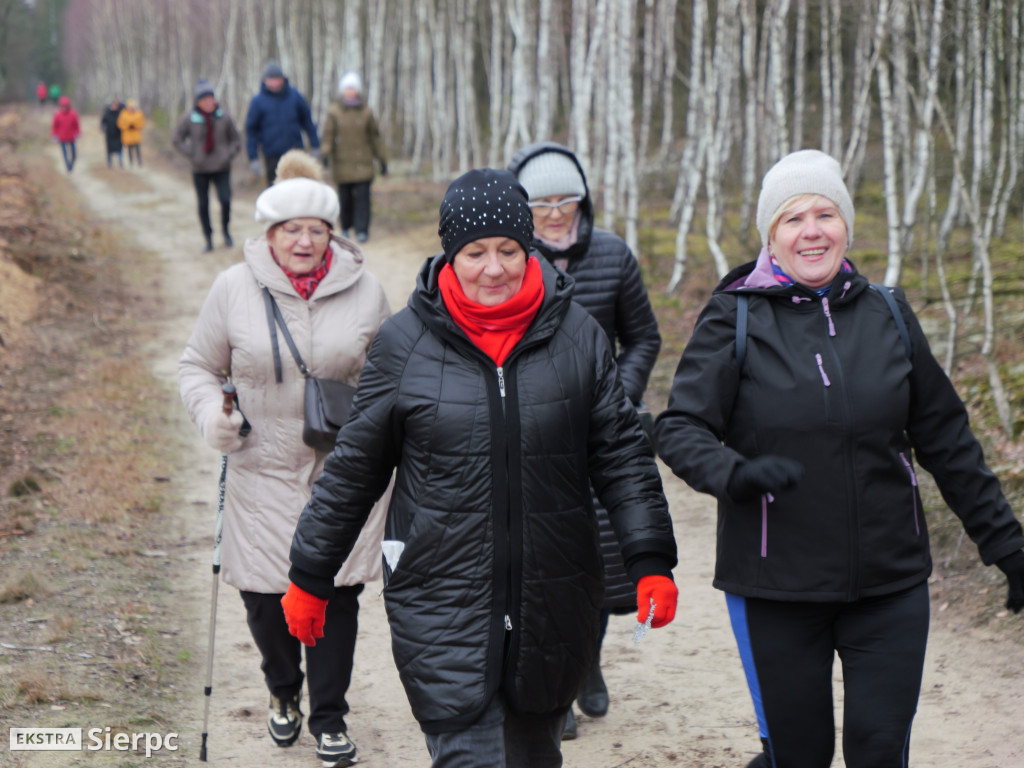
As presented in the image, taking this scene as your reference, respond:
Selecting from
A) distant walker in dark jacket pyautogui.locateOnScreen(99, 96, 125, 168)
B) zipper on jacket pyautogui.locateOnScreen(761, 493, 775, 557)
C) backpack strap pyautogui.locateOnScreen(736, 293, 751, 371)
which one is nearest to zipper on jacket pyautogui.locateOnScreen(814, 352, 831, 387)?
backpack strap pyautogui.locateOnScreen(736, 293, 751, 371)

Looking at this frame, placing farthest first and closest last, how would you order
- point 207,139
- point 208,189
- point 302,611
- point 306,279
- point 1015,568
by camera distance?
1. point 208,189
2. point 207,139
3. point 306,279
4. point 302,611
5. point 1015,568

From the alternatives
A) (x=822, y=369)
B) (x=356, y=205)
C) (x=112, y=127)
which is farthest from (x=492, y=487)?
(x=112, y=127)

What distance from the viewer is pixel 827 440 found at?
2.75 m

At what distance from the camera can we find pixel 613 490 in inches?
115

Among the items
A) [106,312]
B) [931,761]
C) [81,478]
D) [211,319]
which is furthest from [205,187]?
[931,761]

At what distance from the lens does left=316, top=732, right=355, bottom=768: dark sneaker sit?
13.3 ft

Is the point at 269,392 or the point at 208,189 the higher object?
the point at 208,189

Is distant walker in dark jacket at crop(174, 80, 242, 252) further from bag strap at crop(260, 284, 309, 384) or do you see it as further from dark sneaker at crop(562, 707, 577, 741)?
dark sneaker at crop(562, 707, 577, 741)

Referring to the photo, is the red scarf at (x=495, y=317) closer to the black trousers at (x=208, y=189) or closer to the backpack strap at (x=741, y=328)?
the backpack strap at (x=741, y=328)

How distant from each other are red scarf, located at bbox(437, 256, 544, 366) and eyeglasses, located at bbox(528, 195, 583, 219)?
1.50m

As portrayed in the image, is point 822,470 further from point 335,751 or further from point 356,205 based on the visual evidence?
point 356,205

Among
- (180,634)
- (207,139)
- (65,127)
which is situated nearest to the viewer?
(180,634)

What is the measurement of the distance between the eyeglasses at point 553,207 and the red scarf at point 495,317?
59.1 inches

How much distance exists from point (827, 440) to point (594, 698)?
2.14m
